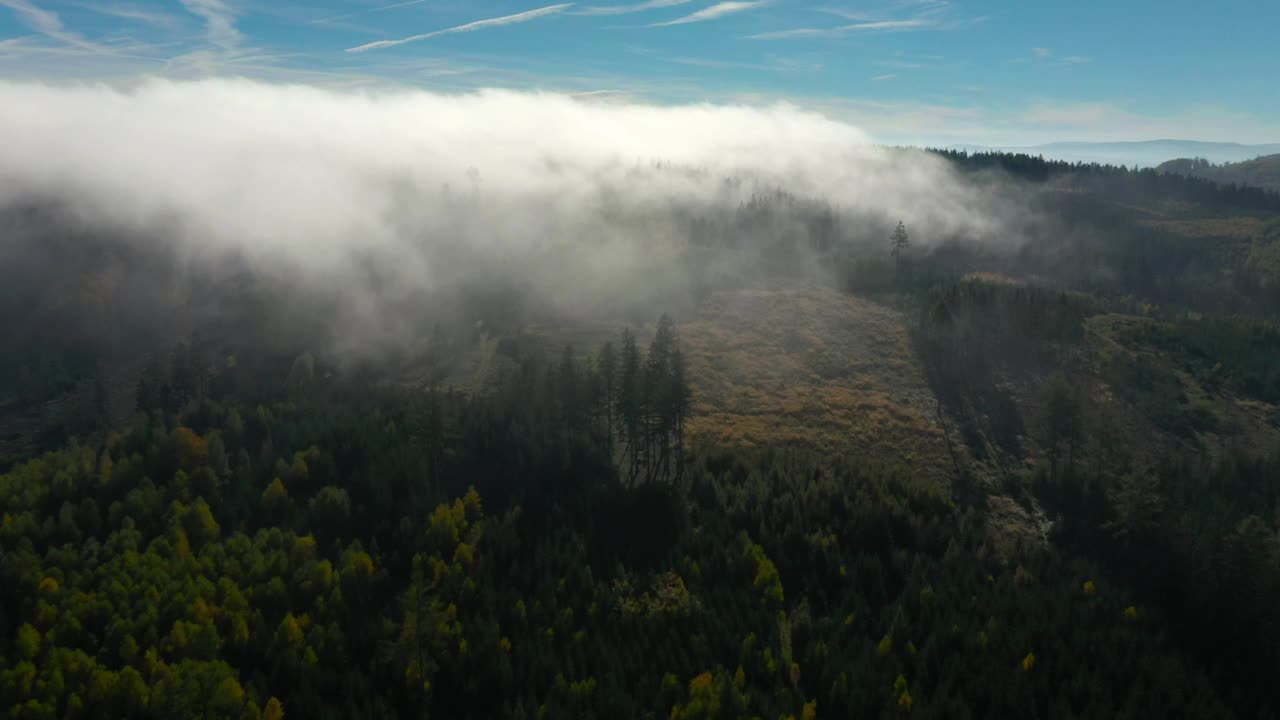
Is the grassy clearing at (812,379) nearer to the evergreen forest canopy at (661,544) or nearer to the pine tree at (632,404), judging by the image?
the evergreen forest canopy at (661,544)

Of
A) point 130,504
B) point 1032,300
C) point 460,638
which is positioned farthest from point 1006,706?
point 1032,300

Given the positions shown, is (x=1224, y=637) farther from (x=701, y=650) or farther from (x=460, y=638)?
(x=460, y=638)

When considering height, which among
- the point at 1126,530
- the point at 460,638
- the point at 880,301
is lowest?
the point at 460,638

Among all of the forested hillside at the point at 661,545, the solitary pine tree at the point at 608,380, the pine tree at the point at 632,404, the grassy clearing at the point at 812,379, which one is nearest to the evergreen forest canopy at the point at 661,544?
the forested hillside at the point at 661,545

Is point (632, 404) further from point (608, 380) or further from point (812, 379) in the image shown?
point (812, 379)

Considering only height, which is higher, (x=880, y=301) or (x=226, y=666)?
(x=880, y=301)

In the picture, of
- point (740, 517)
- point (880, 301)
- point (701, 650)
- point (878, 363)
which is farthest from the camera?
point (880, 301)

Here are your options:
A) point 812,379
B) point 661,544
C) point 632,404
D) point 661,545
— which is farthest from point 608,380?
point 812,379
